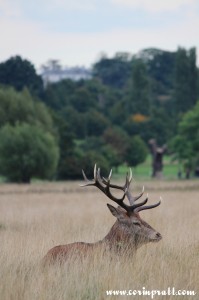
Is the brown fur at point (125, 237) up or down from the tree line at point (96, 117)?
down

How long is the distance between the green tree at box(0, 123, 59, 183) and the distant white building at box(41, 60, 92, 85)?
4331cm

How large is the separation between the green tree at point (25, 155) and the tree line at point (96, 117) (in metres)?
0.06

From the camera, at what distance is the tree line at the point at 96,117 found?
53.1 meters

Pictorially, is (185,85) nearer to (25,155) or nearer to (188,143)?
(188,143)

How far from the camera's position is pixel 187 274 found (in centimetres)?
855

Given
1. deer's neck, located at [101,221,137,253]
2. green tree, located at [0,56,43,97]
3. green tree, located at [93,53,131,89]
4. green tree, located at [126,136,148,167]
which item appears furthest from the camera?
green tree, located at [93,53,131,89]

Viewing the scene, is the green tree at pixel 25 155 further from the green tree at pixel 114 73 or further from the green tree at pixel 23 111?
the green tree at pixel 114 73

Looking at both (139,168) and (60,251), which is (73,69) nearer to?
(139,168)

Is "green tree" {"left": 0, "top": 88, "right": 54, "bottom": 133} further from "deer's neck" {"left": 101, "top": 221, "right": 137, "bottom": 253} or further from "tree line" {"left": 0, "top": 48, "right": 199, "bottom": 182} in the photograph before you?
"deer's neck" {"left": 101, "top": 221, "right": 137, "bottom": 253}

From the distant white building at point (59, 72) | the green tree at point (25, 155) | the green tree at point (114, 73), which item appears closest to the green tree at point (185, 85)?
the distant white building at point (59, 72)

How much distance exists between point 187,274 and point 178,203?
1610 centimetres

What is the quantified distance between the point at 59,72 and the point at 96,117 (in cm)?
2940

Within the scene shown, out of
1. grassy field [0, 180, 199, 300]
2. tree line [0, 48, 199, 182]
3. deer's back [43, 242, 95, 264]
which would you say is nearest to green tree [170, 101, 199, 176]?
tree line [0, 48, 199, 182]

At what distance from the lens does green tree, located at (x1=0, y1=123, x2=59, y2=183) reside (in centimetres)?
5253
